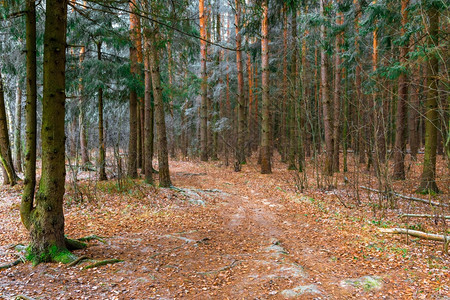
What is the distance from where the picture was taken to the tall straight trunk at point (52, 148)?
151 inches

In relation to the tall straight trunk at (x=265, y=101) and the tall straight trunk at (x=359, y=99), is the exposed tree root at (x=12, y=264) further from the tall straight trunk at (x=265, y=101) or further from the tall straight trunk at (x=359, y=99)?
the tall straight trunk at (x=265, y=101)

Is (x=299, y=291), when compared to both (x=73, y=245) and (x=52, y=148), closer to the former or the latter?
(x=73, y=245)

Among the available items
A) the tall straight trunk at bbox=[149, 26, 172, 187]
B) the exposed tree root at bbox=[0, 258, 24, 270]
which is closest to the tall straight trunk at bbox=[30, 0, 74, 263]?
the exposed tree root at bbox=[0, 258, 24, 270]

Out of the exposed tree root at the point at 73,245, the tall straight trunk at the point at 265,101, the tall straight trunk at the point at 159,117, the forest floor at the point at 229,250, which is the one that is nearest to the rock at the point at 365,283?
the forest floor at the point at 229,250

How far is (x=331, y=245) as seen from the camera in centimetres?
519

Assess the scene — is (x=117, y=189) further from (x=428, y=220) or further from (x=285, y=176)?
(x=428, y=220)

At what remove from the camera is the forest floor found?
3.53 m

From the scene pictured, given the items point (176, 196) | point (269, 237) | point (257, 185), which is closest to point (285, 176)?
point (257, 185)

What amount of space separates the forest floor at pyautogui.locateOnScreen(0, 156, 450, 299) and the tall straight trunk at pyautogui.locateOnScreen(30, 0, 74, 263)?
1.21 ft

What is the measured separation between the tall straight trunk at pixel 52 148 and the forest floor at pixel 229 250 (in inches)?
14.5

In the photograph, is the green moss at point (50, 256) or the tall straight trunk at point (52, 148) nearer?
the tall straight trunk at point (52, 148)

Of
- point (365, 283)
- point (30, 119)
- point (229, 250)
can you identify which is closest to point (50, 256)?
point (30, 119)

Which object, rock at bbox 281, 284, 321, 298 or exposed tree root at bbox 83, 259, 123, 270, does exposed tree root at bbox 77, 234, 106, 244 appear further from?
rock at bbox 281, 284, 321, 298

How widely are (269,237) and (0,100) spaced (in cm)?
916
